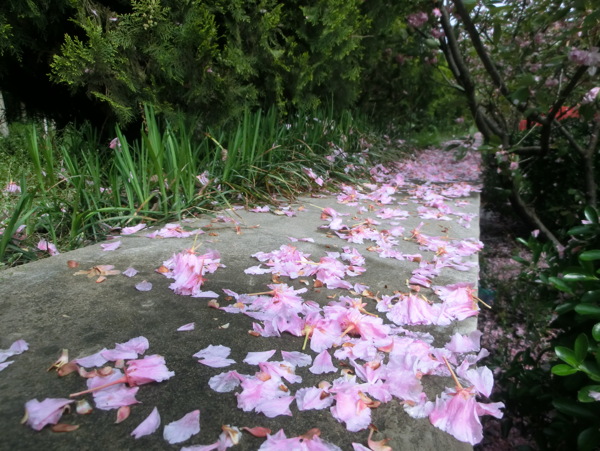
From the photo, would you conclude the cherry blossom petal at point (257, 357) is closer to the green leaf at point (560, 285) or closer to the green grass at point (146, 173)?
the green leaf at point (560, 285)

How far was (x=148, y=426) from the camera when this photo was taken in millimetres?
763

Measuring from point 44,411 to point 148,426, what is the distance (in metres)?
0.20

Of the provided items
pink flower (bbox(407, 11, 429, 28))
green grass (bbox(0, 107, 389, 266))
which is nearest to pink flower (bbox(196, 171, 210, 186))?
green grass (bbox(0, 107, 389, 266))

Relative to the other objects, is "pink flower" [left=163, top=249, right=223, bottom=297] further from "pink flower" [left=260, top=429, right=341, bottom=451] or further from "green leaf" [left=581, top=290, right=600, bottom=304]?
"green leaf" [left=581, top=290, right=600, bottom=304]

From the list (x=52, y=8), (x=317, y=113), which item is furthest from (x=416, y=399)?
(x=317, y=113)

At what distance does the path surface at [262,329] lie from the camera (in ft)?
2.62

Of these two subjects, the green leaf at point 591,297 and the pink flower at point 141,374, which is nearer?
the pink flower at point 141,374

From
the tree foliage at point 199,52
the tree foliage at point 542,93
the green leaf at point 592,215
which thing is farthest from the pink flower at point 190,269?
the tree foliage at point 542,93

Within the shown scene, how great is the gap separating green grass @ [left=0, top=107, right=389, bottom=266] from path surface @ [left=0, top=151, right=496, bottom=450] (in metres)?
0.23

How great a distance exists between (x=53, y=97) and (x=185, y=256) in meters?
2.59

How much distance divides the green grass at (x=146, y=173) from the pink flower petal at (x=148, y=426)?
1032 millimetres

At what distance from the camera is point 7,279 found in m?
1.33

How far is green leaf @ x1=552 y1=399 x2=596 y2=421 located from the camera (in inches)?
40.6

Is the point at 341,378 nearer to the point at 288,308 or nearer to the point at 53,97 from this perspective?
the point at 288,308
